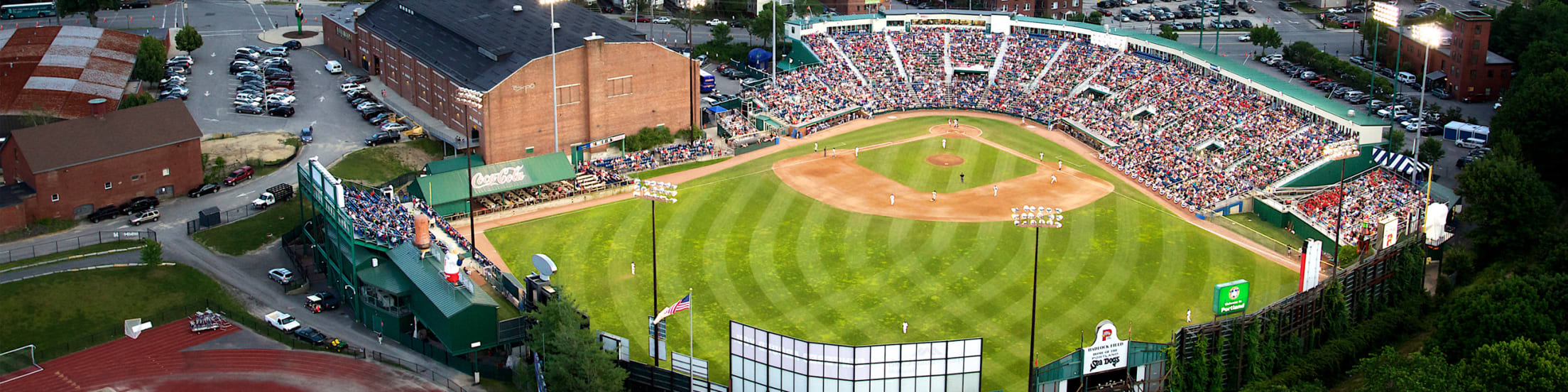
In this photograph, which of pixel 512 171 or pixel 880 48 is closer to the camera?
pixel 512 171

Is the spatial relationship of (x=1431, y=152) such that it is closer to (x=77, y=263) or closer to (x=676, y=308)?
(x=676, y=308)

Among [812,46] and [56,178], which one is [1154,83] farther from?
[56,178]

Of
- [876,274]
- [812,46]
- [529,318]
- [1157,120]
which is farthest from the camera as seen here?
[812,46]

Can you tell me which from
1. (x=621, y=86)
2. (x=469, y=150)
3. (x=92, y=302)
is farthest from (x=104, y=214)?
(x=621, y=86)

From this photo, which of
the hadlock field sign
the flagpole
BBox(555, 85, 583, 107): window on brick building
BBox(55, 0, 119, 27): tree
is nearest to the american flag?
the flagpole

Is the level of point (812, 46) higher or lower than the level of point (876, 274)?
higher

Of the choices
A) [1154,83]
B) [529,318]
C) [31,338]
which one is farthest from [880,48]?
[31,338]

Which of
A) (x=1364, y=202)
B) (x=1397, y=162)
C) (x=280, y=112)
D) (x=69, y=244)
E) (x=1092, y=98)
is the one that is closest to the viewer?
(x=69, y=244)
